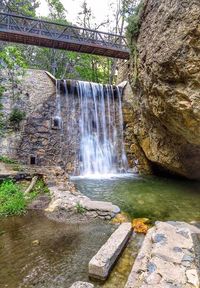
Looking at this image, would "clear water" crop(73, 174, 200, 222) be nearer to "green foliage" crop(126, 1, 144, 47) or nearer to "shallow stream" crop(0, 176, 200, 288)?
"shallow stream" crop(0, 176, 200, 288)

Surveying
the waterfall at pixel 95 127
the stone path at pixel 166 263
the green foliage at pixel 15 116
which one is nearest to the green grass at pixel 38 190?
the stone path at pixel 166 263

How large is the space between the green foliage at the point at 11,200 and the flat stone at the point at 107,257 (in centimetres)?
228

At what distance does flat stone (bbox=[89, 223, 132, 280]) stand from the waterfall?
688cm

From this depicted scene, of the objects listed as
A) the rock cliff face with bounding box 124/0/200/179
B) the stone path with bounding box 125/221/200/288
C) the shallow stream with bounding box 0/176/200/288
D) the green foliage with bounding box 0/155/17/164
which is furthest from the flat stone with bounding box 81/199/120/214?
the green foliage with bounding box 0/155/17/164

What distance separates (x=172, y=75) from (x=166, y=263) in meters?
4.48

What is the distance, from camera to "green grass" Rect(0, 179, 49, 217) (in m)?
4.78

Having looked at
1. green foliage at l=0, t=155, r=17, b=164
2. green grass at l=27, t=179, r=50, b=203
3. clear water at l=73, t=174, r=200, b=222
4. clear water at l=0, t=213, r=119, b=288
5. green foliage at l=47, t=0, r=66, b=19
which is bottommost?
clear water at l=0, t=213, r=119, b=288

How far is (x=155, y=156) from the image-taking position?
9.29 metres

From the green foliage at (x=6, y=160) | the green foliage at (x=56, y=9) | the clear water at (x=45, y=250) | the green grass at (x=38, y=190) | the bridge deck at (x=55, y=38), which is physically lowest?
the clear water at (x=45, y=250)

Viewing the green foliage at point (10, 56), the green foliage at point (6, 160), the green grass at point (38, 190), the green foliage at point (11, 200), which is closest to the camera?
the green foliage at point (11, 200)

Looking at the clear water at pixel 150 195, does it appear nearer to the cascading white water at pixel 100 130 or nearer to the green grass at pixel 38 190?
the green grass at pixel 38 190

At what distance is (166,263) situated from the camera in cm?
256

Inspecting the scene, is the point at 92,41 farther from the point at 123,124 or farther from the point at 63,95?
the point at 123,124

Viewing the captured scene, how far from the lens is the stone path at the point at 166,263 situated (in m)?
2.29
